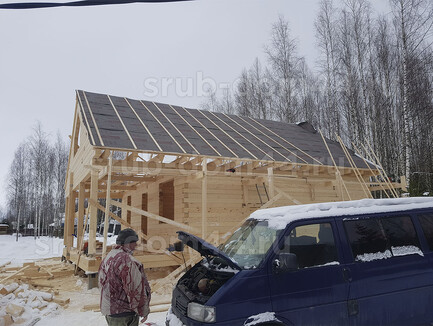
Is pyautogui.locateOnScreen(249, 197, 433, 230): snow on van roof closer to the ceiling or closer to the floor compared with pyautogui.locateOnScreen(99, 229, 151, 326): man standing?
closer to the ceiling

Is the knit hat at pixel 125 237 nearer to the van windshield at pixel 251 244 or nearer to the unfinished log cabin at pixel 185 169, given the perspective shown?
the van windshield at pixel 251 244

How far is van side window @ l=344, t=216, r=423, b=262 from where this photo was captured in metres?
3.71

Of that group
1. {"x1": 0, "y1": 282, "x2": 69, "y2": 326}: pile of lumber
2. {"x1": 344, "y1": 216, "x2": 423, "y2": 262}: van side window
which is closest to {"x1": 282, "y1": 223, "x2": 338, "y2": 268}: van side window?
{"x1": 344, "y1": 216, "x2": 423, "y2": 262}: van side window

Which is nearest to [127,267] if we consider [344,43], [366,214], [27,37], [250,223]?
[250,223]

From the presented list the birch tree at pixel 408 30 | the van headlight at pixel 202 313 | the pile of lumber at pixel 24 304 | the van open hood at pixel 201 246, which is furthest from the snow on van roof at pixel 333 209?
the birch tree at pixel 408 30

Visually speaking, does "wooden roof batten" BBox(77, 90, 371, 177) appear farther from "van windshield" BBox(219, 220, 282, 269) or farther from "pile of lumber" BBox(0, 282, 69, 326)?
"van windshield" BBox(219, 220, 282, 269)

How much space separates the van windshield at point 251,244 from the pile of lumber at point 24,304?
4.10m

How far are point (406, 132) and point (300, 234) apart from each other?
44.7ft

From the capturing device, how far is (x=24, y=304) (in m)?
6.45

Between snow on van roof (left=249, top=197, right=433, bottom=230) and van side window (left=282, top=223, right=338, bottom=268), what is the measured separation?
14cm

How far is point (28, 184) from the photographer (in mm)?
33000

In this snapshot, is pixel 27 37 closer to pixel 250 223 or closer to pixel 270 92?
pixel 250 223

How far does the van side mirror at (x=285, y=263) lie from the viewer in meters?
3.17

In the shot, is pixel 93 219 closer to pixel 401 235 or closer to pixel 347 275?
pixel 347 275
